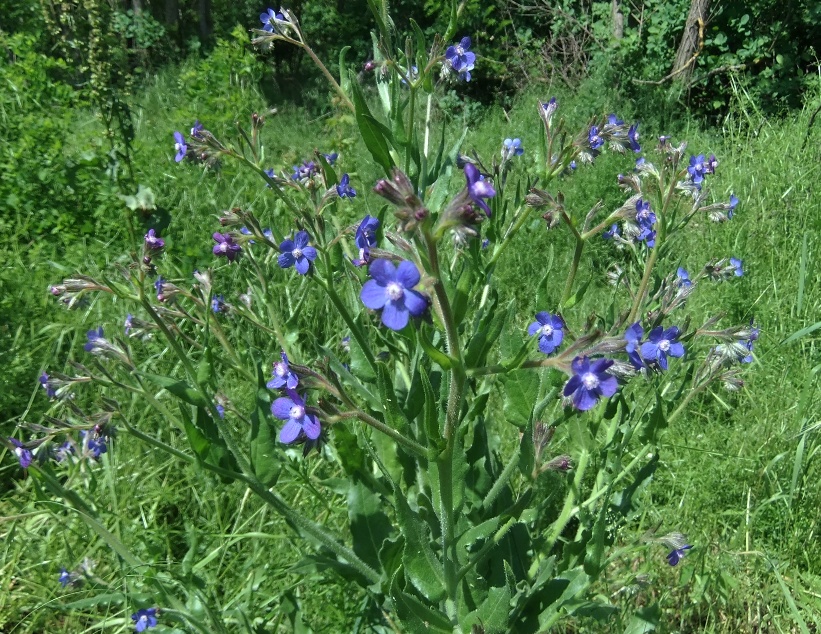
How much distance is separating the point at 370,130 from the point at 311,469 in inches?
53.4

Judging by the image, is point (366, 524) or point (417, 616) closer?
point (417, 616)

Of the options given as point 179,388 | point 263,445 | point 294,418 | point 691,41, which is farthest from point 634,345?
point 691,41

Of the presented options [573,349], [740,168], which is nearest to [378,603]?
[573,349]

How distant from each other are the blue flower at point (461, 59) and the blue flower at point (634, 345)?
93 centimetres

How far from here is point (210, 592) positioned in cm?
204

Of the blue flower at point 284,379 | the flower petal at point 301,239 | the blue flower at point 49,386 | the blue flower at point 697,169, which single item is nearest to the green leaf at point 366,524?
the blue flower at point 284,379

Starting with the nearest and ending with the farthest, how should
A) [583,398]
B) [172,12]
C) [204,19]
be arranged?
[583,398] → [204,19] → [172,12]

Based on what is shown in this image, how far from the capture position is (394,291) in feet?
3.80

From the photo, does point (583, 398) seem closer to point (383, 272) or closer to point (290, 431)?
point (383, 272)

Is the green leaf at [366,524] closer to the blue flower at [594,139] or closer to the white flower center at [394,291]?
the white flower center at [394,291]

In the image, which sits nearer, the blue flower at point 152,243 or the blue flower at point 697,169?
the blue flower at point 152,243

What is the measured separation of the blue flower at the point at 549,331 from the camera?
5.17ft

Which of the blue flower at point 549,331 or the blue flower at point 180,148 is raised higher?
the blue flower at point 180,148

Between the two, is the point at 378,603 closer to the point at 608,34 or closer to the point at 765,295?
the point at 765,295
